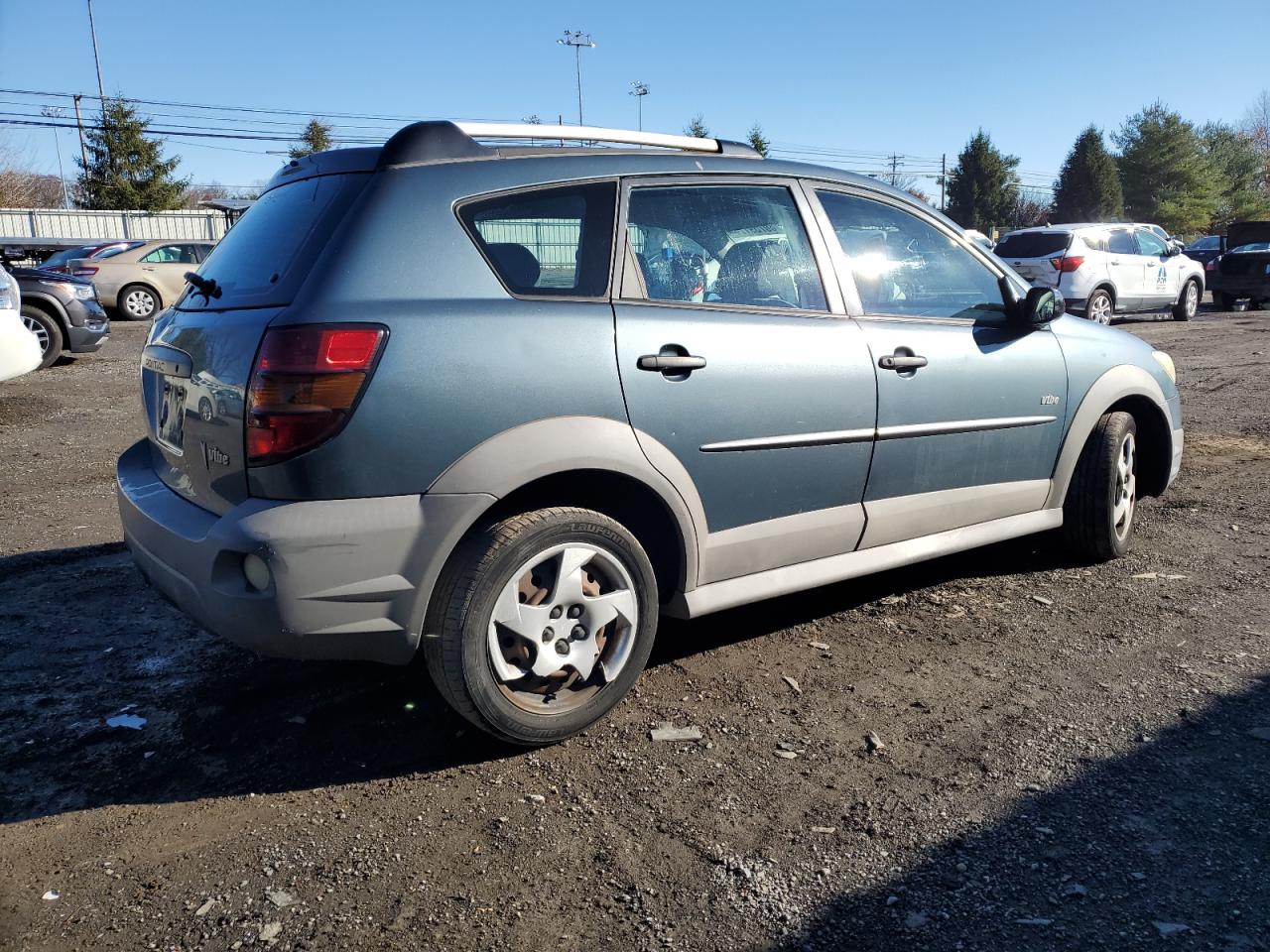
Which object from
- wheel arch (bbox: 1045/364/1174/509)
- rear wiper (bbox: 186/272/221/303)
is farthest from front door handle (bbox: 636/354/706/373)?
wheel arch (bbox: 1045/364/1174/509)

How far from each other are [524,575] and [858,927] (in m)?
1.30

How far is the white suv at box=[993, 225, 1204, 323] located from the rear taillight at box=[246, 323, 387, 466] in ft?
48.4

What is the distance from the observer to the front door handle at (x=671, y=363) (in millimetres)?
3117

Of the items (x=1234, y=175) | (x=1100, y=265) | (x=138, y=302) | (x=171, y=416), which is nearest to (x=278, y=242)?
(x=171, y=416)

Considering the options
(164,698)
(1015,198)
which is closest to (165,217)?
(164,698)

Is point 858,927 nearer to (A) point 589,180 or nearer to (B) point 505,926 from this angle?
(B) point 505,926

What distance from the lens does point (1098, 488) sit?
4.59 m

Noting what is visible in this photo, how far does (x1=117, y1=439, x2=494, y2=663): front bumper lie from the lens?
2.65 meters

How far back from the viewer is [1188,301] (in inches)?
782

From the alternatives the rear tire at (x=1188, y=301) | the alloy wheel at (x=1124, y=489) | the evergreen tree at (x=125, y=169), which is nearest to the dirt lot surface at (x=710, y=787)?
the alloy wheel at (x=1124, y=489)

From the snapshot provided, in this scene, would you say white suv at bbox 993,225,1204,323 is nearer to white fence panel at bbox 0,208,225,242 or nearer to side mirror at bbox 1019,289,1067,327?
side mirror at bbox 1019,289,1067,327

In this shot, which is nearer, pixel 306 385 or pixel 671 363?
pixel 306 385

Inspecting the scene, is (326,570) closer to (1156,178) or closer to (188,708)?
(188,708)

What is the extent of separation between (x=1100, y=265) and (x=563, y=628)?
16384mm
